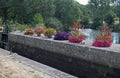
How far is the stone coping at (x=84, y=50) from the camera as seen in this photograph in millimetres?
9261

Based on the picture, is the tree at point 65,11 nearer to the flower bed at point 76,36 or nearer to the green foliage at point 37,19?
the green foliage at point 37,19

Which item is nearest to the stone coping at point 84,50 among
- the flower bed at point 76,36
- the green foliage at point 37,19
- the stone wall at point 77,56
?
the stone wall at point 77,56

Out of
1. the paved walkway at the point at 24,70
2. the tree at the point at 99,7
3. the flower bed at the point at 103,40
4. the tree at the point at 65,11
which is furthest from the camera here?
the tree at the point at 99,7

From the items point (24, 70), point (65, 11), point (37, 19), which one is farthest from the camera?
point (65, 11)

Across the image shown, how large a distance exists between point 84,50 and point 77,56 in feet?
1.82

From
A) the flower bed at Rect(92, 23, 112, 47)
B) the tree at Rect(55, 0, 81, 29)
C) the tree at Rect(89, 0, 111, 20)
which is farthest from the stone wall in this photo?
the tree at Rect(89, 0, 111, 20)

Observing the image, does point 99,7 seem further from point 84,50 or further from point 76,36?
point 84,50

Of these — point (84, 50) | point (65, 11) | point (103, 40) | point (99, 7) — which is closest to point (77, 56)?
point (84, 50)

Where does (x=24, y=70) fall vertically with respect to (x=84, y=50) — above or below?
below

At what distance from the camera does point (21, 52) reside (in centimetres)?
1616

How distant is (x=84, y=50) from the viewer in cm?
1061

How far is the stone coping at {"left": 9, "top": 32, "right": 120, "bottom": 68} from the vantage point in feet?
30.4

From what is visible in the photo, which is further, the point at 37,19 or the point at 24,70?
the point at 37,19

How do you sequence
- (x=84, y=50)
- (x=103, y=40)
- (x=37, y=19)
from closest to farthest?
(x=84, y=50) < (x=103, y=40) < (x=37, y=19)
